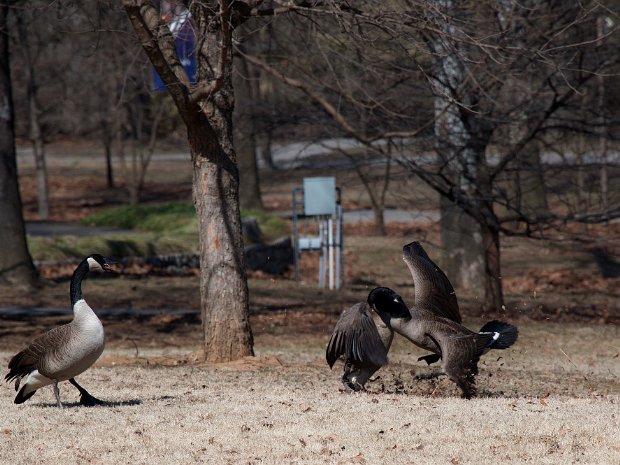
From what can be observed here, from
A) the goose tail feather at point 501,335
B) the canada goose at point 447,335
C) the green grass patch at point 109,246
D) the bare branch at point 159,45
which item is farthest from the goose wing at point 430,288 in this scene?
the green grass patch at point 109,246

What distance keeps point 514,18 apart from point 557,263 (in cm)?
1275

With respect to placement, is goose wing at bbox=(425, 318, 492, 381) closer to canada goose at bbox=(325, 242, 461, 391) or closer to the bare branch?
canada goose at bbox=(325, 242, 461, 391)

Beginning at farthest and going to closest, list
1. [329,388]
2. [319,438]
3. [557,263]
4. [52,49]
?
[52,49] < [557,263] < [329,388] < [319,438]

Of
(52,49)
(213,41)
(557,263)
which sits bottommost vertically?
(557,263)

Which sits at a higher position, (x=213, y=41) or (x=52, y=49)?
(x=52, y=49)

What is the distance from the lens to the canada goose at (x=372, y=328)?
862 cm

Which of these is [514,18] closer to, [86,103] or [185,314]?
[185,314]

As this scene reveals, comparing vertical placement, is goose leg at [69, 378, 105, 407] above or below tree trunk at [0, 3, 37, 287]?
below

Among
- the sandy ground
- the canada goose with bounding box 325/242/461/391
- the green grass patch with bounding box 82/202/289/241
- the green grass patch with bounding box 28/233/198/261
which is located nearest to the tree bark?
the sandy ground

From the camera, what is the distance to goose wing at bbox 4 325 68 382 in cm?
793

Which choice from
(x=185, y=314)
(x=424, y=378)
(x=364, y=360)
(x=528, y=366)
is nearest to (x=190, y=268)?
(x=185, y=314)

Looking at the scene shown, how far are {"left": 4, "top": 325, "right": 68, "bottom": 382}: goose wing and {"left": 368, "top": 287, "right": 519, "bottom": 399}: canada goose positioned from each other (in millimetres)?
2727

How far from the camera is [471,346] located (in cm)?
874

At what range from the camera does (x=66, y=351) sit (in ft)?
25.6
